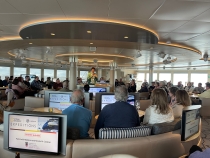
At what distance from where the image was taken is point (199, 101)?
6758mm

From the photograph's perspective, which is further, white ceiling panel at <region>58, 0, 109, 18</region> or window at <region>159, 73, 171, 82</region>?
window at <region>159, 73, 171, 82</region>

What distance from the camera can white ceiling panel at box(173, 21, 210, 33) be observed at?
4.20m

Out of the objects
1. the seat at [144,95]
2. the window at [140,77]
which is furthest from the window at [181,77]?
the seat at [144,95]

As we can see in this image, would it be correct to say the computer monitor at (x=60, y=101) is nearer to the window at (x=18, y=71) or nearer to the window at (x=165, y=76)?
the window at (x=18, y=71)

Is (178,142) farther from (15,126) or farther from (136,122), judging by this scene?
(15,126)

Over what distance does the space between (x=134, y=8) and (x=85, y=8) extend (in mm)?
972

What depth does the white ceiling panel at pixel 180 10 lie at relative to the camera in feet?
10.2

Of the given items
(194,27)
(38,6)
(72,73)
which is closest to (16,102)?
(38,6)

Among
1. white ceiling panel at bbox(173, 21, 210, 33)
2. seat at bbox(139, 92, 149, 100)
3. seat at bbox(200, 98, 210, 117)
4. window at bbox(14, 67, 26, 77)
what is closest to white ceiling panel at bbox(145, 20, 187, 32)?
white ceiling panel at bbox(173, 21, 210, 33)

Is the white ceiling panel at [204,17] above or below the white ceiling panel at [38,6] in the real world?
below

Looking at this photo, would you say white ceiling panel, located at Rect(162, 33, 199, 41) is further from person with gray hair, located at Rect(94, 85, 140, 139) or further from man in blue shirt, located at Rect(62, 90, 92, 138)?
man in blue shirt, located at Rect(62, 90, 92, 138)

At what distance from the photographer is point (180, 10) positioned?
343 centimetres

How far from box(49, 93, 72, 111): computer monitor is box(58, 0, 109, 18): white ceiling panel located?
1.74 metres

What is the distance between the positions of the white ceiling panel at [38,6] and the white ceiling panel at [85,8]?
0.50 ft
